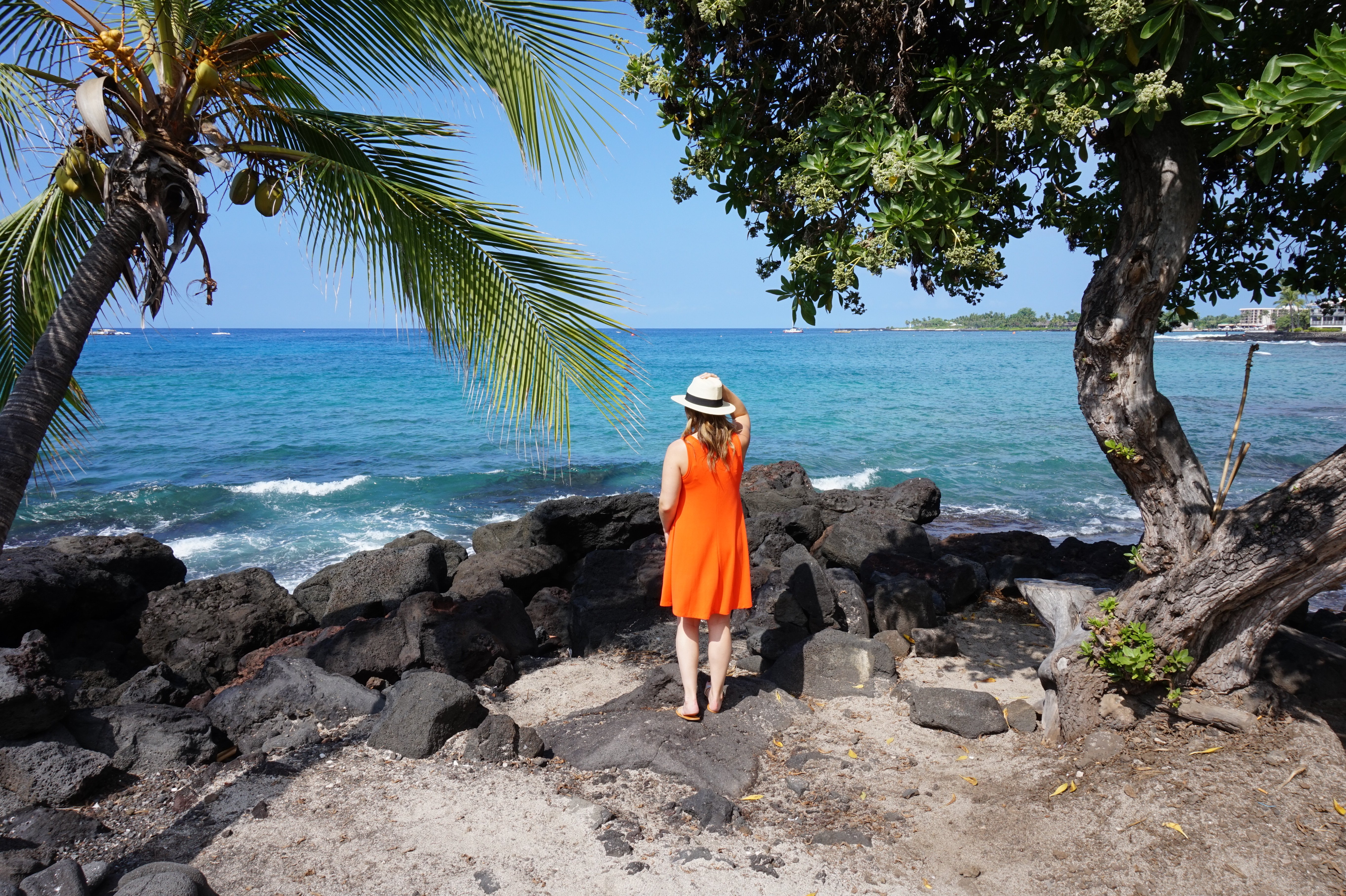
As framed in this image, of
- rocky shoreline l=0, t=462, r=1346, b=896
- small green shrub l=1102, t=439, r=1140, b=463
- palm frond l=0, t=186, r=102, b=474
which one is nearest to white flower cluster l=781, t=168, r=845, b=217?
small green shrub l=1102, t=439, r=1140, b=463

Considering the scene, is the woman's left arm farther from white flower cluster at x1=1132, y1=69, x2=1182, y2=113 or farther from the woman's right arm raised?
white flower cluster at x1=1132, y1=69, x2=1182, y2=113

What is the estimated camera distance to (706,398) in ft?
14.0

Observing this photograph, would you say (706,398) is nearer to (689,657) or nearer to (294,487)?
(689,657)

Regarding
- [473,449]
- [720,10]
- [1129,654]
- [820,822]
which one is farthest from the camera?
[473,449]

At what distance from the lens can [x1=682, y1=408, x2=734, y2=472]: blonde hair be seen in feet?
14.2

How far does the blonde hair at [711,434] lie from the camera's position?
434 cm

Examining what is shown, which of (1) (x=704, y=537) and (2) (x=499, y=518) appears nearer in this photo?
(1) (x=704, y=537)

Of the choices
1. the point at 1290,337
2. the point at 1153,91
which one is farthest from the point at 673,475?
the point at 1290,337

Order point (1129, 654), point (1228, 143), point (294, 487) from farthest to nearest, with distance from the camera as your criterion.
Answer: point (294, 487) → point (1129, 654) → point (1228, 143)

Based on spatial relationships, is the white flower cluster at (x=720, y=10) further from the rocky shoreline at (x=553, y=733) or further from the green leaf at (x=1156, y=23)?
the rocky shoreline at (x=553, y=733)

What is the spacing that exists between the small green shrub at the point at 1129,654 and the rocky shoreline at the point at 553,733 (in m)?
0.20

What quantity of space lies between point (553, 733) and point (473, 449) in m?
16.6

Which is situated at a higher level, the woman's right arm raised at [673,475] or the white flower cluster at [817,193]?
the white flower cluster at [817,193]

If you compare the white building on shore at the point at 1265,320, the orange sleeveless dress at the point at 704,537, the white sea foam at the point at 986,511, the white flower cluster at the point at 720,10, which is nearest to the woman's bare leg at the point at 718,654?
the orange sleeveless dress at the point at 704,537
